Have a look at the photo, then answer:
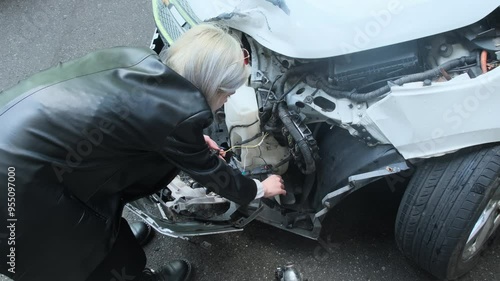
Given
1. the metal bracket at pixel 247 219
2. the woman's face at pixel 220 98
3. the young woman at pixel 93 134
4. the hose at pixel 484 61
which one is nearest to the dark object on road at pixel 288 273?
the metal bracket at pixel 247 219

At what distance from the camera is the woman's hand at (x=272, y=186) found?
1904mm

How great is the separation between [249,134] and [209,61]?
658 millimetres

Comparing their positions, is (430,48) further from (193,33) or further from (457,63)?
(193,33)

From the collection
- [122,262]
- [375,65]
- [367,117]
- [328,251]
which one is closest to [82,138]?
[122,262]

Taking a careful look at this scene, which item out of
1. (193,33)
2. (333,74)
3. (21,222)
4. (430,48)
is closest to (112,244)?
(21,222)

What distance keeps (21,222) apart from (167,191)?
0.73 metres

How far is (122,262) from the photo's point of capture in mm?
1921

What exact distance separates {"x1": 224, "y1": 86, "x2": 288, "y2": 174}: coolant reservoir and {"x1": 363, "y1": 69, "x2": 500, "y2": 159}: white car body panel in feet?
1.75

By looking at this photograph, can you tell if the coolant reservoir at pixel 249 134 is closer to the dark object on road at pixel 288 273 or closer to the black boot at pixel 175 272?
the dark object on road at pixel 288 273

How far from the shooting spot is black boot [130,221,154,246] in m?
2.44

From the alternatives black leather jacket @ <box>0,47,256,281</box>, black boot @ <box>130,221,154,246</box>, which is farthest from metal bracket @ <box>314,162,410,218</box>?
black boot @ <box>130,221,154,246</box>

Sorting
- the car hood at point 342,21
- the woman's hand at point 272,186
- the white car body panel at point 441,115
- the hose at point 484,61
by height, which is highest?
the car hood at point 342,21

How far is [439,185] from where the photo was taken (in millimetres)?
1652

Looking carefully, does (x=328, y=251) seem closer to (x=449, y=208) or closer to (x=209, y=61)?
(x=449, y=208)
